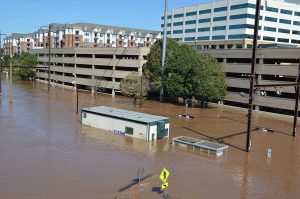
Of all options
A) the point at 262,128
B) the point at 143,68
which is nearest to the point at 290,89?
the point at 262,128

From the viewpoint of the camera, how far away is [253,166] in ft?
93.5

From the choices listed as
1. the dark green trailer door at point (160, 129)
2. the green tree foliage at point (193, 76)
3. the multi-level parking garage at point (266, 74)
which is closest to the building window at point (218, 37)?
the multi-level parking garage at point (266, 74)

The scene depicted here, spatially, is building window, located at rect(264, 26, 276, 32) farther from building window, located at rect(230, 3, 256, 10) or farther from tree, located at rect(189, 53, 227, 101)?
tree, located at rect(189, 53, 227, 101)

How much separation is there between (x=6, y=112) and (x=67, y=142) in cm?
2116

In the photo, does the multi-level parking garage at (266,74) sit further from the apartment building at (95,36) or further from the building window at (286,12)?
the apartment building at (95,36)

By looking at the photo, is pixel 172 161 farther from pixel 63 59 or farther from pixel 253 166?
pixel 63 59

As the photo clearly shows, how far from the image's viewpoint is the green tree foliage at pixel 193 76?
60750 mm

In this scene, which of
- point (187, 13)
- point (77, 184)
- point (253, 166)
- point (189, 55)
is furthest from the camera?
point (187, 13)

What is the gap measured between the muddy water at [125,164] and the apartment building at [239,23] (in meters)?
68.1

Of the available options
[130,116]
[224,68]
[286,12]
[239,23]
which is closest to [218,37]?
[239,23]

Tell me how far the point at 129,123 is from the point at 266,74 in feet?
108

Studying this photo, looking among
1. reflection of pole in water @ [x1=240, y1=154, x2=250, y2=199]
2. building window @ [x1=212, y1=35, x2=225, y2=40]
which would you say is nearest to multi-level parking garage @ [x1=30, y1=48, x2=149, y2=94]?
building window @ [x1=212, y1=35, x2=225, y2=40]

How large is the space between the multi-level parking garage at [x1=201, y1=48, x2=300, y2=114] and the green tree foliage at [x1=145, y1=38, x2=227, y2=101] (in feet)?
10.8

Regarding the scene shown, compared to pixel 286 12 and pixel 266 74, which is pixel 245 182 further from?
pixel 286 12
